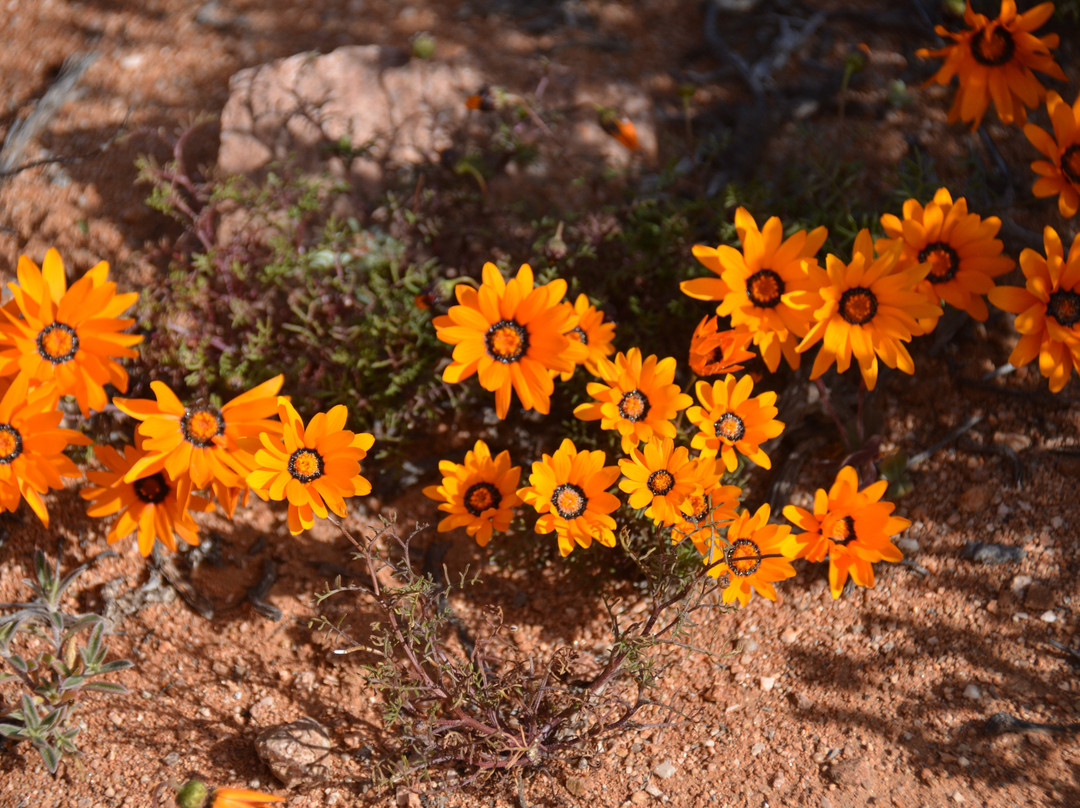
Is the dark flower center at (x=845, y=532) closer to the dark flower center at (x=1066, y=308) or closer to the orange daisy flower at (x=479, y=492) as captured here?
the dark flower center at (x=1066, y=308)

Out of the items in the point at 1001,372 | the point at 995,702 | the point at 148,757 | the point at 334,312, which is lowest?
the point at 995,702

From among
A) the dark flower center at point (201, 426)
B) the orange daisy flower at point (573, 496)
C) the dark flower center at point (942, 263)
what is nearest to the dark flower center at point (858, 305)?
the dark flower center at point (942, 263)

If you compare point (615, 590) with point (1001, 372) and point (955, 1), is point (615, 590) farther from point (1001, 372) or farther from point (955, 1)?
point (955, 1)

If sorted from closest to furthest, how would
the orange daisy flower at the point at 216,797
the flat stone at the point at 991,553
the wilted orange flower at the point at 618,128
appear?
the orange daisy flower at the point at 216,797 < the flat stone at the point at 991,553 < the wilted orange flower at the point at 618,128

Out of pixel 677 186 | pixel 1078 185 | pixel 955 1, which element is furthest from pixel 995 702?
pixel 955 1

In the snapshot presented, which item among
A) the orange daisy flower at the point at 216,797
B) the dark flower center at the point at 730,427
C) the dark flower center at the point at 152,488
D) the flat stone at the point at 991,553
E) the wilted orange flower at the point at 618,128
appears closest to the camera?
the orange daisy flower at the point at 216,797

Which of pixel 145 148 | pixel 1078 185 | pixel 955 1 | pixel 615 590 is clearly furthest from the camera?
pixel 145 148

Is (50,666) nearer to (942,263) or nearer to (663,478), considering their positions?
(663,478)

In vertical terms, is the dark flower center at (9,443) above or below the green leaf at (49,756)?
above
